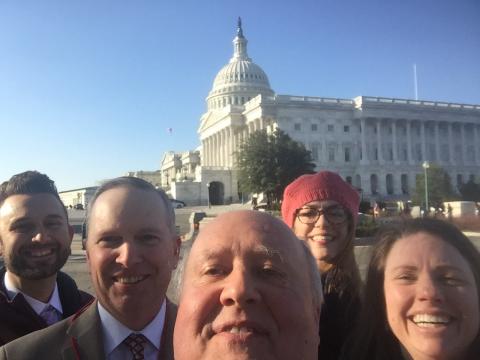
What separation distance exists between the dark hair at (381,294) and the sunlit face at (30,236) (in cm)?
232

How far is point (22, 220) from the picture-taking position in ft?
11.7

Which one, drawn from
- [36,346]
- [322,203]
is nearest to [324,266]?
[322,203]

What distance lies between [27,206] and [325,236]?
2355 millimetres

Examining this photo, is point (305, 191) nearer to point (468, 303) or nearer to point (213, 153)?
point (468, 303)

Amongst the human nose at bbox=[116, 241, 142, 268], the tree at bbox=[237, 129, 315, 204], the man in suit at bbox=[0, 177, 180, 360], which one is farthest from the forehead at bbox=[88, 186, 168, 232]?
the tree at bbox=[237, 129, 315, 204]

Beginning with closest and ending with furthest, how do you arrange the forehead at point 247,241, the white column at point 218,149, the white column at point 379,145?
the forehead at point 247,241
the white column at point 379,145
the white column at point 218,149

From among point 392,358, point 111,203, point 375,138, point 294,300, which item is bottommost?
point 392,358

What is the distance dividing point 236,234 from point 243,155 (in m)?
45.4

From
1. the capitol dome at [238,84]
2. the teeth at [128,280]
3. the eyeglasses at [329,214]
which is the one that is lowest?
the teeth at [128,280]

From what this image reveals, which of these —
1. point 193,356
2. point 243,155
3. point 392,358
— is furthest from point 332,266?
point 243,155

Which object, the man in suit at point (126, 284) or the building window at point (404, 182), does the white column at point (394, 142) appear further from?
the man in suit at point (126, 284)

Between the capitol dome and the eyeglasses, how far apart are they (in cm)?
9683

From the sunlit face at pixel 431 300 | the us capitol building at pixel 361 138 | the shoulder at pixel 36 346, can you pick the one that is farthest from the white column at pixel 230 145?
the sunlit face at pixel 431 300

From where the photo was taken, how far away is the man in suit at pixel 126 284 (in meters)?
2.68
